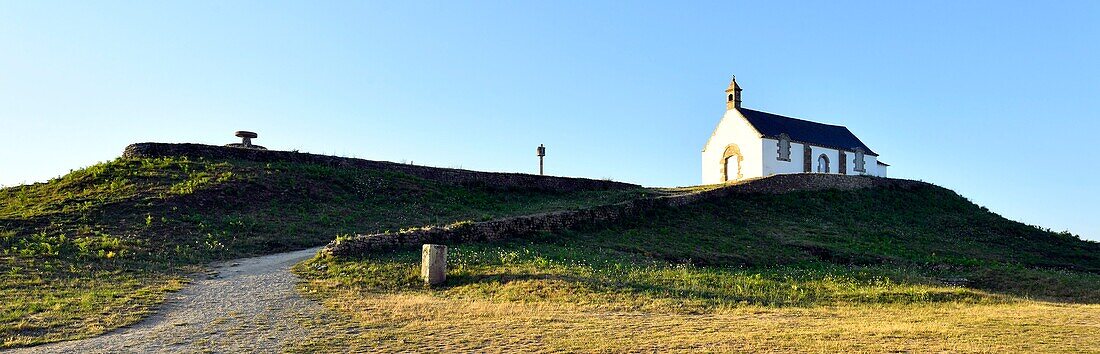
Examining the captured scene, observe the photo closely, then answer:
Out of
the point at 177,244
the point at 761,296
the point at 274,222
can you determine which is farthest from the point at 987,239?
the point at 177,244

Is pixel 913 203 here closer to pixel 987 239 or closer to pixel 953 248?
pixel 987 239

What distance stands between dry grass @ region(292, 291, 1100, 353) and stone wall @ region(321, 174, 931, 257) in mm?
5565

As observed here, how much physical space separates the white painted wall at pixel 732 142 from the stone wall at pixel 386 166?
11.9 metres

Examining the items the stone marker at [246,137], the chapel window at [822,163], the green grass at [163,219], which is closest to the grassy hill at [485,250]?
the green grass at [163,219]

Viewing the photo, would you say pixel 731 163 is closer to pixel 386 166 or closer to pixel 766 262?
pixel 386 166

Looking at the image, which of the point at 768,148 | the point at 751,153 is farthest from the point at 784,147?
the point at 751,153

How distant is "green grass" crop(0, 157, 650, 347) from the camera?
15531 millimetres

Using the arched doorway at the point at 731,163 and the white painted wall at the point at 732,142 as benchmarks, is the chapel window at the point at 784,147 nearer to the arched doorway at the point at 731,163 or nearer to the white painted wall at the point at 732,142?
the white painted wall at the point at 732,142

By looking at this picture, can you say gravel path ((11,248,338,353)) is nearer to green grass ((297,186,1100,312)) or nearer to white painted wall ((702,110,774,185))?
green grass ((297,186,1100,312))

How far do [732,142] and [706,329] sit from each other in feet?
123

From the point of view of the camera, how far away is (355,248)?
20.4 metres

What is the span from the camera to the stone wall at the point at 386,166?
112ft

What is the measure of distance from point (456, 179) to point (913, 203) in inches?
1007

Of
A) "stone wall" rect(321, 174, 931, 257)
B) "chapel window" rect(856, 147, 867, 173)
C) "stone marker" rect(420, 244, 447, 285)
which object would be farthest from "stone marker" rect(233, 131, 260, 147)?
"chapel window" rect(856, 147, 867, 173)
